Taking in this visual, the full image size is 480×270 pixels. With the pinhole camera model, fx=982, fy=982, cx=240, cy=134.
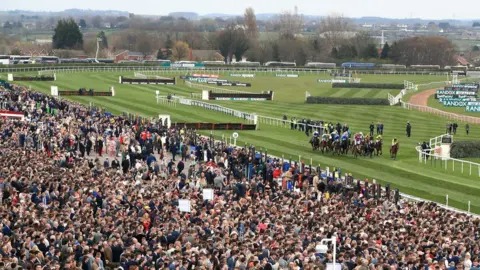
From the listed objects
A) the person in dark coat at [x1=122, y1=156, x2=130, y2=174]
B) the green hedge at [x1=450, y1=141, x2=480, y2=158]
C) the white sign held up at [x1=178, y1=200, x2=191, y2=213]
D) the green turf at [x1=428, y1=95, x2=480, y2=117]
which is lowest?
the green turf at [x1=428, y1=95, x2=480, y2=117]

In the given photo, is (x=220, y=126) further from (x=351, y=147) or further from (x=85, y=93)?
(x=85, y=93)

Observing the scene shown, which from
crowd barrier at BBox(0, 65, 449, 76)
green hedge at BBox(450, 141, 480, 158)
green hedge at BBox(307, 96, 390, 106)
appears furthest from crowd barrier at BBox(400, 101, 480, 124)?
crowd barrier at BBox(0, 65, 449, 76)

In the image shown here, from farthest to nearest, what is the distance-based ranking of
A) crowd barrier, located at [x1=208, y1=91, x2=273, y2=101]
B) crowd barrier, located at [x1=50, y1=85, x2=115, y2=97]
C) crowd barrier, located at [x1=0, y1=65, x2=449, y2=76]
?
crowd barrier, located at [x1=0, y1=65, x2=449, y2=76] < crowd barrier, located at [x1=208, y1=91, x2=273, y2=101] < crowd barrier, located at [x1=50, y1=85, x2=115, y2=97]

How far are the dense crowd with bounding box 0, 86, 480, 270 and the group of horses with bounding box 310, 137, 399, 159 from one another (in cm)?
688

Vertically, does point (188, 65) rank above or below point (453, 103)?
below

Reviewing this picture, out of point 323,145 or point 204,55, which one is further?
point 204,55

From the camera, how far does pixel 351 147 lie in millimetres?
42406

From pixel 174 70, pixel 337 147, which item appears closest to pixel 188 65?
pixel 174 70

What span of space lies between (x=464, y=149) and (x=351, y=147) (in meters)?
4.89

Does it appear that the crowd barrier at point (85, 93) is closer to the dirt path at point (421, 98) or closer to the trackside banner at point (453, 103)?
the dirt path at point (421, 98)

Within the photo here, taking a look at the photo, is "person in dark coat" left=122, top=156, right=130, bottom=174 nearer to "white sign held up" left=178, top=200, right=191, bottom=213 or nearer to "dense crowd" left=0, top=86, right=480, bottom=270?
"dense crowd" left=0, top=86, right=480, bottom=270

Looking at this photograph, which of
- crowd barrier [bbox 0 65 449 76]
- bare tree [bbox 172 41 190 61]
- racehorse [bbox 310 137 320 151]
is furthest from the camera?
bare tree [bbox 172 41 190 61]

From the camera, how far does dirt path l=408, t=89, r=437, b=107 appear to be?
7569 centimetres

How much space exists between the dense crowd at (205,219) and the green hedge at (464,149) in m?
10.0
